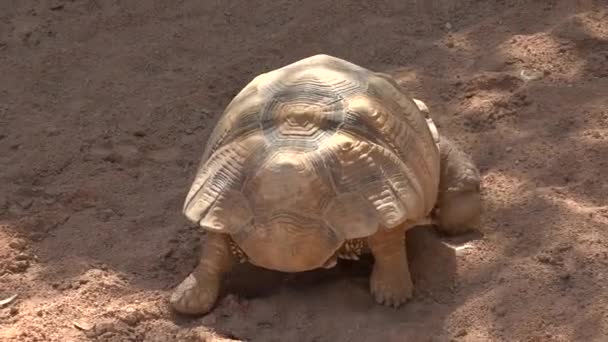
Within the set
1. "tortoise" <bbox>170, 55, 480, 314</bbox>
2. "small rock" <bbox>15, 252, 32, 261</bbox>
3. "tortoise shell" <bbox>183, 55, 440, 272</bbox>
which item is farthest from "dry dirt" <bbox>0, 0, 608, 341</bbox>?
"tortoise shell" <bbox>183, 55, 440, 272</bbox>

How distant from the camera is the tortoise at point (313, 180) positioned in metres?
3.74

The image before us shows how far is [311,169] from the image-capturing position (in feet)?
12.3

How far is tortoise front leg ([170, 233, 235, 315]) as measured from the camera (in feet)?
13.1

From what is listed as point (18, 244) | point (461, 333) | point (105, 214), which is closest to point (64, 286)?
point (18, 244)

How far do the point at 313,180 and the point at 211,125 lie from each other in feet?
5.92

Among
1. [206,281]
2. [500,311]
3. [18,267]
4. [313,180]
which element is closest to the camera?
[313,180]

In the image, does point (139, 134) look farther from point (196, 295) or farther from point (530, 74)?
point (530, 74)

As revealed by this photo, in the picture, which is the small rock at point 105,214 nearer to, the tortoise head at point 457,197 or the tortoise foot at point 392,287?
the tortoise foot at point 392,287

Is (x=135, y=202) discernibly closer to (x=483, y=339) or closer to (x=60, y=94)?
(x=60, y=94)

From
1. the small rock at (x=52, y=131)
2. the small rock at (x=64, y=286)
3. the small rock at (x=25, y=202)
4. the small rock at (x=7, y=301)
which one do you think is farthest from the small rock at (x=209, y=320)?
the small rock at (x=52, y=131)

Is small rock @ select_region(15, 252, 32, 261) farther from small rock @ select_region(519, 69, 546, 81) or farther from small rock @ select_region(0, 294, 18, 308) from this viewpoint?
small rock @ select_region(519, 69, 546, 81)

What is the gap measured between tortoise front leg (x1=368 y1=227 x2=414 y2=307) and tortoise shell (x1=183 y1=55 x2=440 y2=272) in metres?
0.11

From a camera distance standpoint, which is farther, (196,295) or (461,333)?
(196,295)

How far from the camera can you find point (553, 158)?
15.3ft
